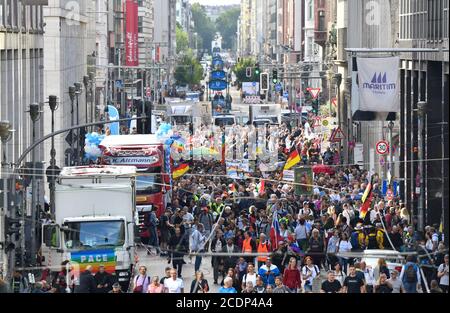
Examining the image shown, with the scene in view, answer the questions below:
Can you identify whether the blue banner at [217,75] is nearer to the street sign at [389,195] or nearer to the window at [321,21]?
the window at [321,21]

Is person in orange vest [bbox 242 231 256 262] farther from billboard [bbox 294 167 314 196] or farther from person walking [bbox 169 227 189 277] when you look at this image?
billboard [bbox 294 167 314 196]

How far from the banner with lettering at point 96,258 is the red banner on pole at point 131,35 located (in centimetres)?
10427

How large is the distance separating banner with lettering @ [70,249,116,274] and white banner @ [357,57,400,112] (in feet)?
23.2

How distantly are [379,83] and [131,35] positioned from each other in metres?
111

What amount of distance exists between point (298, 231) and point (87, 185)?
4.73m

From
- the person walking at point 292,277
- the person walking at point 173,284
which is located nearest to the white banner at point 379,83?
the person walking at point 292,277

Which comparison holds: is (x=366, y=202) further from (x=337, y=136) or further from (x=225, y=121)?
(x=225, y=121)

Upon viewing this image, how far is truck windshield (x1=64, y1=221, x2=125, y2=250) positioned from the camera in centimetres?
3453

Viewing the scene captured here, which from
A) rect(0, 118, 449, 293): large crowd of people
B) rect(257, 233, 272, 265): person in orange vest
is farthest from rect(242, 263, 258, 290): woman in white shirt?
rect(257, 233, 272, 265): person in orange vest

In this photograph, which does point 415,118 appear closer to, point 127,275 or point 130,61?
point 127,275

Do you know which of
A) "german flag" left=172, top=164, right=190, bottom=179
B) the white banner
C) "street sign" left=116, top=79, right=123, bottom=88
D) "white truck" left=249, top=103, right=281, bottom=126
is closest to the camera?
the white banner

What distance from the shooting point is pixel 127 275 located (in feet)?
112

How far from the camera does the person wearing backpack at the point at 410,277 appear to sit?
26.7 m
